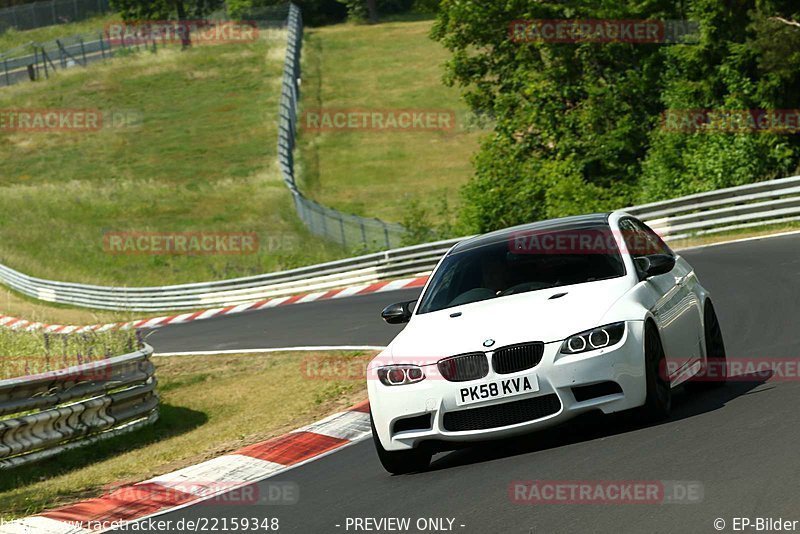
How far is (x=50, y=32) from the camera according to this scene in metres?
99.6

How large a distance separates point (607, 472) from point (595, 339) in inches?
43.5

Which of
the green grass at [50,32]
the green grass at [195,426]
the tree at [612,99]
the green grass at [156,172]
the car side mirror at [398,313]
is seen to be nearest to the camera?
the car side mirror at [398,313]

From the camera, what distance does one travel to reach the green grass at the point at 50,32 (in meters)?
96.2

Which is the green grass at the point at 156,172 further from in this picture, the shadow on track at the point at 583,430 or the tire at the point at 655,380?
the tire at the point at 655,380

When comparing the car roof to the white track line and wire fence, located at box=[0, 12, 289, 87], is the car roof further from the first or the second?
wire fence, located at box=[0, 12, 289, 87]

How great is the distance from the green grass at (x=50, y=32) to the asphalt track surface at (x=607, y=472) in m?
89.6

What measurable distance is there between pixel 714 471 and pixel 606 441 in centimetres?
133

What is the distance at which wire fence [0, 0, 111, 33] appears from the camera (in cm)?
9919

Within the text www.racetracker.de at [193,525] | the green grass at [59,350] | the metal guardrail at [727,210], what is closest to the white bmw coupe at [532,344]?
the text www.racetracker.de at [193,525]

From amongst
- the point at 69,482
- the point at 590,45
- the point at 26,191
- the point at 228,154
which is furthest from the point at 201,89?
the point at 69,482

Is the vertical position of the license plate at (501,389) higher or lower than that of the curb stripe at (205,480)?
higher

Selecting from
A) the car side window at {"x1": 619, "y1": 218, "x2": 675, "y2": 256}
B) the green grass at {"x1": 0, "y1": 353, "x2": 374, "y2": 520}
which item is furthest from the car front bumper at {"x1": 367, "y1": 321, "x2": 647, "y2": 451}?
the green grass at {"x1": 0, "y1": 353, "x2": 374, "y2": 520}

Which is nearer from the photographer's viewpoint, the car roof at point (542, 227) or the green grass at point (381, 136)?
the car roof at point (542, 227)

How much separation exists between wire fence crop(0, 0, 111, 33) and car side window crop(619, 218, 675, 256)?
95677 millimetres
